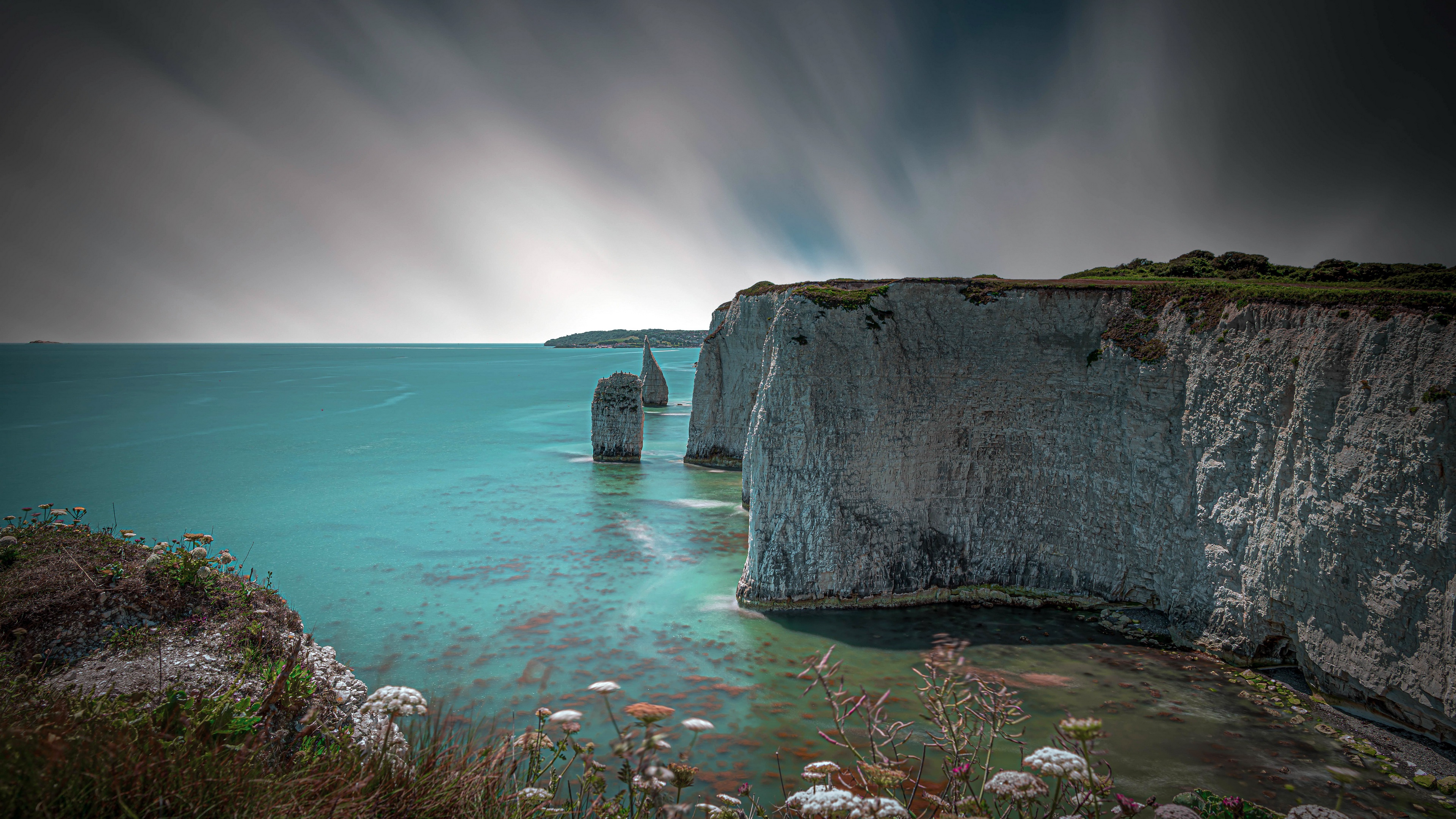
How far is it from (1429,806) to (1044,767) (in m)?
12.3

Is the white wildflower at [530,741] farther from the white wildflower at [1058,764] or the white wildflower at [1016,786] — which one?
the white wildflower at [1058,764]

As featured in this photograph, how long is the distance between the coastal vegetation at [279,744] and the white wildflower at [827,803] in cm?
2

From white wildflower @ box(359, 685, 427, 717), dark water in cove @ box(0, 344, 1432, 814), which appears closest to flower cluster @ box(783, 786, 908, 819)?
dark water in cove @ box(0, 344, 1432, 814)

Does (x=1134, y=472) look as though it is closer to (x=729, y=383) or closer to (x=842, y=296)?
(x=842, y=296)

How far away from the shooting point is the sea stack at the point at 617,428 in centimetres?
4084

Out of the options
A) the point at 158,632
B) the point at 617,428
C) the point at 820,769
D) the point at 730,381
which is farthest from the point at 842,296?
the point at 617,428

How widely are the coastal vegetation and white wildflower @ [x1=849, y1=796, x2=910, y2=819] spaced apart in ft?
0.04

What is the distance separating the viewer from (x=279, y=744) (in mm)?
6016

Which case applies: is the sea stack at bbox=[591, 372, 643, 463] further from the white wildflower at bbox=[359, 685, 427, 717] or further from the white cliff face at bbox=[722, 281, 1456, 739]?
the white wildflower at bbox=[359, 685, 427, 717]

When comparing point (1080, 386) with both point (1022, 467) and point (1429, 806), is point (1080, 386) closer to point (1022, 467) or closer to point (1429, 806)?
point (1022, 467)

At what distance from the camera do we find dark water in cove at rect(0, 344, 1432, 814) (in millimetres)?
12172

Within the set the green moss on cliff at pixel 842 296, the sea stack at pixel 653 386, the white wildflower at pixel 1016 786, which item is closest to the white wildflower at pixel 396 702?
the white wildflower at pixel 1016 786

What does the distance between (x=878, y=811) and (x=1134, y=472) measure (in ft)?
54.0

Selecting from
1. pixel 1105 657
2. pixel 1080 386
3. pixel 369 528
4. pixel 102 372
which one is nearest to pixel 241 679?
pixel 1105 657
